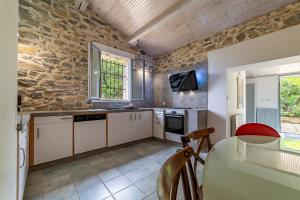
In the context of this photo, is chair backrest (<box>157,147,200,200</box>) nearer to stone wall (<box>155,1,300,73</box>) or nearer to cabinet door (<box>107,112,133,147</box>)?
cabinet door (<box>107,112,133,147</box>)

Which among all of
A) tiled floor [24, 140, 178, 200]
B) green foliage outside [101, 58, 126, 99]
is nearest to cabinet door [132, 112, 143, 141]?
tiled floor [24, 140, 178, 200]

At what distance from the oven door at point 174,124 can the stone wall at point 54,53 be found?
2117 mm

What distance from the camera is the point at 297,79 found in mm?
4961

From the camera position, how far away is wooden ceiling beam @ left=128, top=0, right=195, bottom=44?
2802mm

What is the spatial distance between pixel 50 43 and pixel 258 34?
430cm

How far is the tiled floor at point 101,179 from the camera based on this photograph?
169 cm

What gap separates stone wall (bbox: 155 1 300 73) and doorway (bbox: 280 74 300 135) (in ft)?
10.8

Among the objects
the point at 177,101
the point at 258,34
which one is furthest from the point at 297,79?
the point at 177,101

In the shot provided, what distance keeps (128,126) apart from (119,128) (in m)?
0.25

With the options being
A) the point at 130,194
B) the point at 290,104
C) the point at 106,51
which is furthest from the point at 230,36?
the point at 290,104

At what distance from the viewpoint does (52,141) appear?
2.42 metres

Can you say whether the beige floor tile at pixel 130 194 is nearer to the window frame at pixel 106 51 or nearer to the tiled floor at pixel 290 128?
the window frame at pixel 106 51

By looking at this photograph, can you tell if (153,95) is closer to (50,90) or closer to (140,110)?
(140,110)

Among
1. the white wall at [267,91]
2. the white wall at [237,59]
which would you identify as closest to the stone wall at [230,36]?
the white wall at [237,59]
